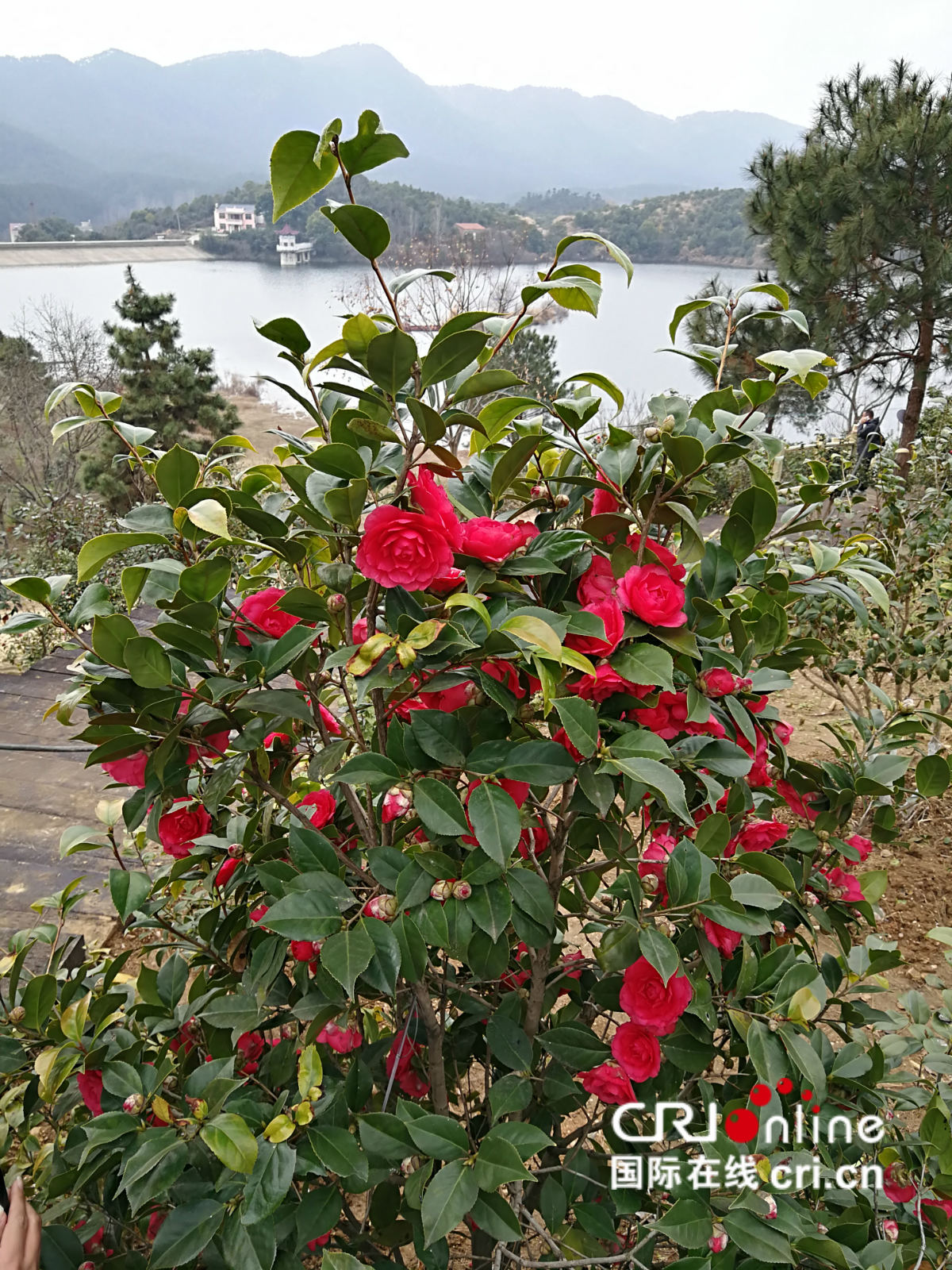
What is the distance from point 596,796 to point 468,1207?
30 cm

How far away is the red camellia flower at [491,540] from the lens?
565 mm

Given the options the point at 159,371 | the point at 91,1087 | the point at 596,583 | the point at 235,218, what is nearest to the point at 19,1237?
the point at 91,1087

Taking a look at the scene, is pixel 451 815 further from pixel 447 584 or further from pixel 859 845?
pixel 859 845

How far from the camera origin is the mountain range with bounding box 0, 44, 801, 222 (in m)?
18.2

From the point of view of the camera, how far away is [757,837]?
761mm

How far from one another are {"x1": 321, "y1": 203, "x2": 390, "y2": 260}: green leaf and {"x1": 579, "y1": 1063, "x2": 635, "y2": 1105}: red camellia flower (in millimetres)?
698

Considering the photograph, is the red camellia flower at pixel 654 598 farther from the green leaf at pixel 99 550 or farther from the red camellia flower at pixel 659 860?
the green leaf at pixel 99 550

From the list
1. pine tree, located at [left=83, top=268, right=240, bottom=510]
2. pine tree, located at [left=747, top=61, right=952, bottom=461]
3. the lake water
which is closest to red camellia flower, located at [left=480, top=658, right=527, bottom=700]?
pine tree, located at [left=747, top=61, right=952, bottom=461]

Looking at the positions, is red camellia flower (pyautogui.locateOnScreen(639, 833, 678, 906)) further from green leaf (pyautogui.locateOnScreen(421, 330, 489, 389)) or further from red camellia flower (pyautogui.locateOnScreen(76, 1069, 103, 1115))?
red camellia flower (pyautogui.locateOnScreen(76, 1069, 103, 1115))

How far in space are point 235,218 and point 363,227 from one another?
15133mm

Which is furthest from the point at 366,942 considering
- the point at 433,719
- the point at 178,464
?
the point at 178,464

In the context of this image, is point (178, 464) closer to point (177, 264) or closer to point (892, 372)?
point (892, 372)

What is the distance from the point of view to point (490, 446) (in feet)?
2.36

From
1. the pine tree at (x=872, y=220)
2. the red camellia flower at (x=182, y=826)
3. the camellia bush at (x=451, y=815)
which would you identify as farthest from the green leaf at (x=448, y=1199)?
the pine tree at (x=872, y=220)
